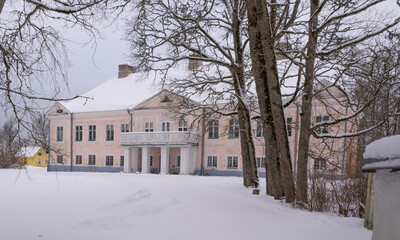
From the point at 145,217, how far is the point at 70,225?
152 cm

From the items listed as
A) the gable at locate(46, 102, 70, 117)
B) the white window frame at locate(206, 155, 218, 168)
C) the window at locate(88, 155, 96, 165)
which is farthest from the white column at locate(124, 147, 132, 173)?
the gable at locate(46, 102, 70, 117)

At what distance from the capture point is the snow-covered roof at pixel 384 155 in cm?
167

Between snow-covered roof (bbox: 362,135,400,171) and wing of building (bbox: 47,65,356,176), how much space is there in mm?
24246

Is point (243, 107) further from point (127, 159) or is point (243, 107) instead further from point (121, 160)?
point (121, 160)

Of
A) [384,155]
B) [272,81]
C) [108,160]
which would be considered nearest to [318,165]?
[272,81]

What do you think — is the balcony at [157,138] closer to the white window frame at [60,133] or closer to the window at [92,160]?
the window at [92,160]

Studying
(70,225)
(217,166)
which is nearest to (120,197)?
(70,225)

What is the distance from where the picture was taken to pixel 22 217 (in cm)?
641

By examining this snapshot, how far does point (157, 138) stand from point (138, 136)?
2293 millimetres

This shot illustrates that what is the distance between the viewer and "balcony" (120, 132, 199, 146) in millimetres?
28922

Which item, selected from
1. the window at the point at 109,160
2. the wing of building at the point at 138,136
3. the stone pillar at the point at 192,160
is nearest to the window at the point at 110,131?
the wing of building at the point at 138,136

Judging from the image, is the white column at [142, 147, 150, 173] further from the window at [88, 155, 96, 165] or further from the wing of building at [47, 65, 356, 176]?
the window at [88, 155, 96, 165]

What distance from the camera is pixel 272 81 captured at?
8.65 meters

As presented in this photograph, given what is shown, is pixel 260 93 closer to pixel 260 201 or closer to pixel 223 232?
pixel 260 201
